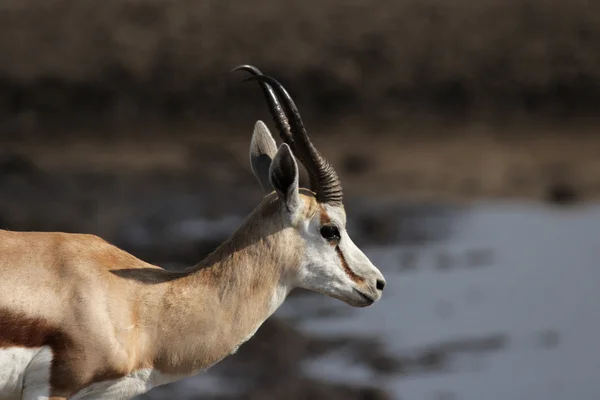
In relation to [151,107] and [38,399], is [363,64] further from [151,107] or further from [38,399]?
[38,399]

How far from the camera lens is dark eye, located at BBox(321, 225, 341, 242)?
6719mm

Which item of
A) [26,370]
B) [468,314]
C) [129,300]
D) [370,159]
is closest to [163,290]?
[129,300]

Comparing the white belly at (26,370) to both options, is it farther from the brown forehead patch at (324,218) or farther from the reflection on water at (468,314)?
the reflection on water at (468,314)

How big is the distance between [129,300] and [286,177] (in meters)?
A: 0.99

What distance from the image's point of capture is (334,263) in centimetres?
676

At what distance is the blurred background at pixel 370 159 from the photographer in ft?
39.1

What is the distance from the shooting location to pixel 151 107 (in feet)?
74.9

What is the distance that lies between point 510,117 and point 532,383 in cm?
1226

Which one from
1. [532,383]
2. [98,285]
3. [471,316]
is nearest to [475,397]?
[532,383]

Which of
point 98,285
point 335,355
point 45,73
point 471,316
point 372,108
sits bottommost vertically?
point 98,285

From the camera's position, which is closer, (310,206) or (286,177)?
(286,177)

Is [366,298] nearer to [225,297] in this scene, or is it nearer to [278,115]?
[225,297]

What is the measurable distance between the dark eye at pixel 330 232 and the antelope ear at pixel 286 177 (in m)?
0.19

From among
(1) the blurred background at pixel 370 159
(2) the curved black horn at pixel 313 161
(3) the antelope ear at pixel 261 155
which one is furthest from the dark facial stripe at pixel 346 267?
(1) the blurred background at pixel 370 159
